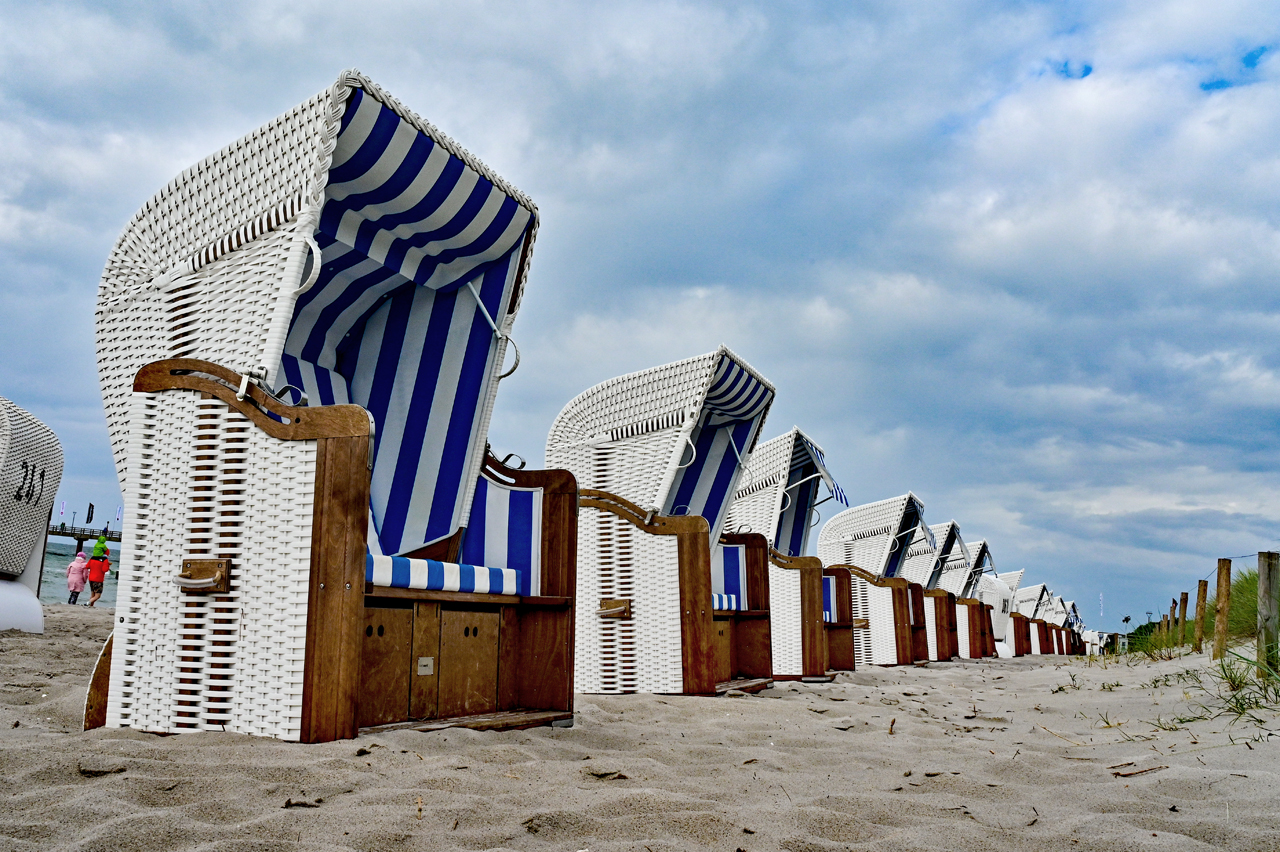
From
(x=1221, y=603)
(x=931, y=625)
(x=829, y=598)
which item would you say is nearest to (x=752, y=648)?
(x=829, y=598)

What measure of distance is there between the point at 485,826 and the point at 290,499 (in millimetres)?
1190

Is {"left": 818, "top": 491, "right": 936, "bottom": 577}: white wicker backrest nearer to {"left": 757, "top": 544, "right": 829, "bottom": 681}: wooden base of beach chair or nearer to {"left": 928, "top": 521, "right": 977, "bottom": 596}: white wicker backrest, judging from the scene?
{"left": 928, "top": 521, "right": 977, "bottom": 596}: white wicker backrest

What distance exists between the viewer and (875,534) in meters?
12.3

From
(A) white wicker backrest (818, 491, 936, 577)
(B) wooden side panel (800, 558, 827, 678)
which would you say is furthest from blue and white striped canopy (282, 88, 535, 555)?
(A) white wicker backrest (818, 491, 936, 577)

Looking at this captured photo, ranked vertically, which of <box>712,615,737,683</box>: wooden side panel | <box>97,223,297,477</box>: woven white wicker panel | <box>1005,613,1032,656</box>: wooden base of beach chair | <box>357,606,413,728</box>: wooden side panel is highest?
<box>97,223,297,477</box>: woven white wicker panel

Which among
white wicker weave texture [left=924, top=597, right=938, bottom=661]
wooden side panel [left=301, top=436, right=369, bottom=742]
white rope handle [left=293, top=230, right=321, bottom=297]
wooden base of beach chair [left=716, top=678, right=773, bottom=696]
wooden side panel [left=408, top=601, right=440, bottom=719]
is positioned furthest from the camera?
white wicker weave texture [left=924, top=597, right=938, bottom=661]

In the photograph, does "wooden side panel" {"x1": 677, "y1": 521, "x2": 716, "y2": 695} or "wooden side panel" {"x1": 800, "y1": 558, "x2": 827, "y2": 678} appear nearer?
"wooden side panel" {"x1": 677, "y1": 521, "x2": 716, "y2": 695}

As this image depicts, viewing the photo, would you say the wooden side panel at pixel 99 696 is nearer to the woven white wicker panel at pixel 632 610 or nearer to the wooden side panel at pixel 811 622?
the woven white wicker panel at pixel 632 610

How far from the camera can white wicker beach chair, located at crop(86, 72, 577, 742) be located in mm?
2406

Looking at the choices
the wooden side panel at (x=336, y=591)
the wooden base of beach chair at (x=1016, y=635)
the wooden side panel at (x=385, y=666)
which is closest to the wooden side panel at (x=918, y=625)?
the wooden base of beach chair at (x=1016, y=635)

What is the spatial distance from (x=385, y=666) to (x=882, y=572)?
415 inches

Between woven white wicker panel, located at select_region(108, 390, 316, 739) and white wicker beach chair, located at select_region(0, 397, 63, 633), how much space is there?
201 inches

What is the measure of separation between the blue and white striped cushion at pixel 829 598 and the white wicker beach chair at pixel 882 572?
30 centimetres

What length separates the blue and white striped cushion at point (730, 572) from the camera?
6234 mm
